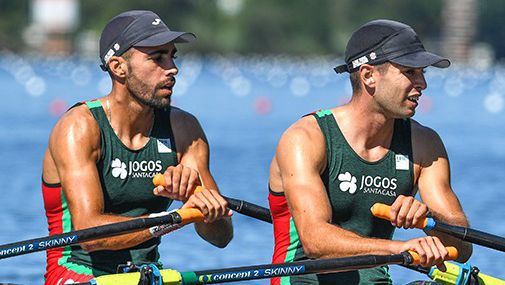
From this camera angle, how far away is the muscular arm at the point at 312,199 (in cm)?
695

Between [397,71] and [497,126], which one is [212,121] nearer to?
[497,126]

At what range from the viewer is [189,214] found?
7.16m

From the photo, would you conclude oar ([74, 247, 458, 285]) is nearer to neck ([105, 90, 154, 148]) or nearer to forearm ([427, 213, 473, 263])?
forearm ([427, 213, 473, 263])

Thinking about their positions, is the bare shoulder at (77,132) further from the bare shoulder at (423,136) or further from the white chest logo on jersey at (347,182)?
the bare shoulder at (423,136)

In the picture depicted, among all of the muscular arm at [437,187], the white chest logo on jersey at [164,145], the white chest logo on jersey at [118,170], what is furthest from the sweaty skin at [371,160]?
the white chest logo on jersey at [118,170]

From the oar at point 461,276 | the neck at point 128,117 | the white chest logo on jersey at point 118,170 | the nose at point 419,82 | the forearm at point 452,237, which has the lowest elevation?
the oar at point 461,276

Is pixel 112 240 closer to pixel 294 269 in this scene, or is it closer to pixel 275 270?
pixel 275 270

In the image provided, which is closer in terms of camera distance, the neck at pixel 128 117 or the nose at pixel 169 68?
the nose at pixel 169 68

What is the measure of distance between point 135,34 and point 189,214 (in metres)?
1.22

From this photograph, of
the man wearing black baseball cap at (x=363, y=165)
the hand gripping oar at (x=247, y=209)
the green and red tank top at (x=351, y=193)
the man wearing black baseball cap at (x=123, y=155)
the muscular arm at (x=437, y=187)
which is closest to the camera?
the man wearing black baseball cap at (x=363, y=165)

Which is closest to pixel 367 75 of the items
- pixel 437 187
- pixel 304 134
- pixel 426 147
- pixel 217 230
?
pixel 304 134

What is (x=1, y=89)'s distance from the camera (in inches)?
1978

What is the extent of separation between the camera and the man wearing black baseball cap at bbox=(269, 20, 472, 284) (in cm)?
706

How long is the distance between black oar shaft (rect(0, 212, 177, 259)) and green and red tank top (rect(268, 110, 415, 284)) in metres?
0.66
